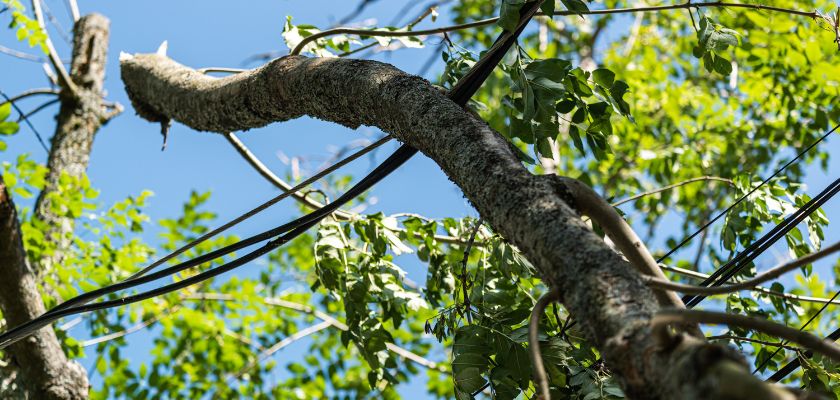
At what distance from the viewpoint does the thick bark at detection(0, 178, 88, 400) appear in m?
3.28

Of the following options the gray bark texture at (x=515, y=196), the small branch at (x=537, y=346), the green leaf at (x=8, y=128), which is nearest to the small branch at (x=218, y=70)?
the gray bark texture at (x=515, y=196)

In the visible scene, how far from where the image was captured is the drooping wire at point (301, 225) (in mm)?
1843

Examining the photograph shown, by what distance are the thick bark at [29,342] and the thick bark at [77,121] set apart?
1031mm

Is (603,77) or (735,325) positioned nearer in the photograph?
(735,325)

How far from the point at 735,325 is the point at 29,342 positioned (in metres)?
3.36

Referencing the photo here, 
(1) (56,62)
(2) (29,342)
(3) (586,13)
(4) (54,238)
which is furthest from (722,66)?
(1) (56,62)

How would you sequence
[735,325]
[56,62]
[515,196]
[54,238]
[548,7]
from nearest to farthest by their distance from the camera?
[735,325] → [515,196] → [548,7] → [54,238] → [56,62]

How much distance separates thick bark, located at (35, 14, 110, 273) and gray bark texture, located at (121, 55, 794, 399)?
258 centimetres

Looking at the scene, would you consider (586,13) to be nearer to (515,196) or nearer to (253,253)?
(515,196)

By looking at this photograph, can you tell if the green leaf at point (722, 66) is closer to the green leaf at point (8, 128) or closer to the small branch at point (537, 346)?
the small branch at point (537, 346)

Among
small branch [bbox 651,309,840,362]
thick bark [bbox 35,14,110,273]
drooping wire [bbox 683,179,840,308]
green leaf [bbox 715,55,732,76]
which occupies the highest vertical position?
thick bark [bbox 35,14,110,273]

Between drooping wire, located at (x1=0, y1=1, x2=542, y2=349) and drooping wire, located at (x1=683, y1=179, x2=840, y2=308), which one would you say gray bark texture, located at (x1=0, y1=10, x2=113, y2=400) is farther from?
drooping wire, located at (x1=683, y1=179, x2=840, y2=308)

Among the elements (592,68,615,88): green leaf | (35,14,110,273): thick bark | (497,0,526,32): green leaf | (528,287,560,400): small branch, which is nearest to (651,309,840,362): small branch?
(528,287,560,400): small branch

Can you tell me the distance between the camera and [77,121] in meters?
5.41
